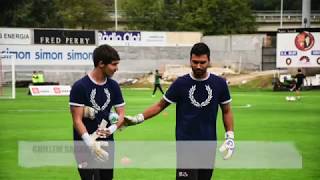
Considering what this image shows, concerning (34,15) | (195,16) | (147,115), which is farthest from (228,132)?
(34,15)

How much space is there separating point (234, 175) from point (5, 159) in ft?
13.6

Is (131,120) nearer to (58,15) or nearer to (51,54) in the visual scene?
(51,54)

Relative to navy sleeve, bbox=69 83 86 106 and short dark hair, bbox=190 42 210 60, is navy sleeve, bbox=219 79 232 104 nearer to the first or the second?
short dark hair, bbox=190 42 210 60

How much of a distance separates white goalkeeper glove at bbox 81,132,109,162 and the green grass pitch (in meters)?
4.07

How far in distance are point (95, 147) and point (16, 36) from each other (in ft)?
159

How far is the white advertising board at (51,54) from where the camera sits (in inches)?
2130

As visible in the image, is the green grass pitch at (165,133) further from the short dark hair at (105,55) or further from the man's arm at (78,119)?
the short dark hair at (105,55)

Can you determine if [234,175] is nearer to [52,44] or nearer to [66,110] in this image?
[66,110]

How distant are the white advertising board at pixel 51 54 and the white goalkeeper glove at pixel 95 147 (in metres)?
48.3

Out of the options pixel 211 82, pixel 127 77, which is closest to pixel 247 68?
pixel 127 77

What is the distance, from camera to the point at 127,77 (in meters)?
59.2

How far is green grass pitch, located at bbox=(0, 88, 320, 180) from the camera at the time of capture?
10859 millimetres

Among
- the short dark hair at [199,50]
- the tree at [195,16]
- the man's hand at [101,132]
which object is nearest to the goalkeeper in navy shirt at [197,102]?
the short dark hair at [199,50]

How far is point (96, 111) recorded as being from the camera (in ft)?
21.4
